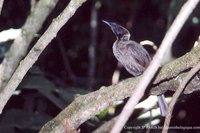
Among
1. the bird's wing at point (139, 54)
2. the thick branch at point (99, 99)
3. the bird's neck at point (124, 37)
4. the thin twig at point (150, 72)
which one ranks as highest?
the bird's neck at point (124, 37)

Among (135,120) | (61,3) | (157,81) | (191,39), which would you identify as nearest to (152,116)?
(135,120)

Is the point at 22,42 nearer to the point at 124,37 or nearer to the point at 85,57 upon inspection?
the point at 124,37

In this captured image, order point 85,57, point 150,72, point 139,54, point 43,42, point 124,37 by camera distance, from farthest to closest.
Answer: point 85,57, point 124,37, point 139,54, point 43,42, point 150,72

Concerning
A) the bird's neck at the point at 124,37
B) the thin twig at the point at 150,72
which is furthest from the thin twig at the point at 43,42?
the bird's neck at the point at 124,37

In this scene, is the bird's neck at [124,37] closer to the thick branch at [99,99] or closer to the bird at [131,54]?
the bird at [131,54]

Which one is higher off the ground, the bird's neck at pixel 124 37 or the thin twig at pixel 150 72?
the bird's neck at pixel 124 37

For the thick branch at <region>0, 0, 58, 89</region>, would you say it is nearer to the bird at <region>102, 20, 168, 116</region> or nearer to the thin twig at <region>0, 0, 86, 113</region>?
the thin twig at <region>0, 0, 86, 113</region>

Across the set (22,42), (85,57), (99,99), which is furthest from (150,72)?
(85,57)
